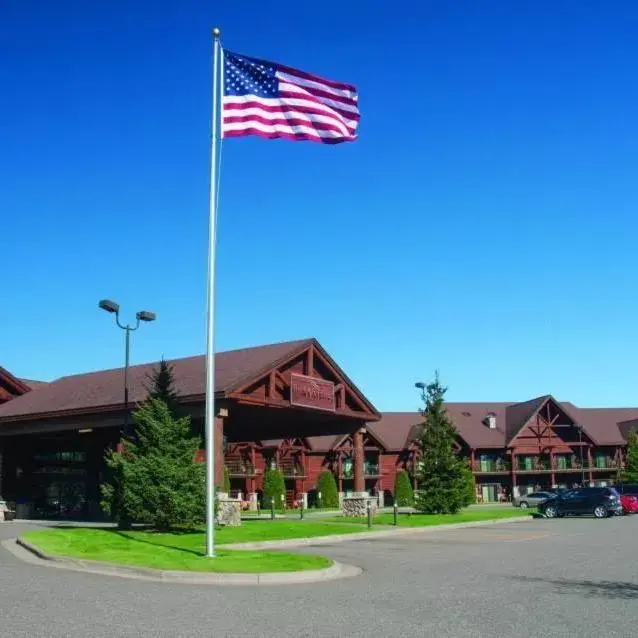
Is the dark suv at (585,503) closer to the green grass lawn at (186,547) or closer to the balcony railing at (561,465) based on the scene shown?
the green grass lawn at (186,547)

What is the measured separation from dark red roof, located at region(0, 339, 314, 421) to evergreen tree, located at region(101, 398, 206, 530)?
12.7 ft

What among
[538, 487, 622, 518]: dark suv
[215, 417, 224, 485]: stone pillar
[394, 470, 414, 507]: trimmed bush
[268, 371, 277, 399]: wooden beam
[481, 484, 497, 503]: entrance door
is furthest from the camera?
[481, 484, 497, 503]: entrance door

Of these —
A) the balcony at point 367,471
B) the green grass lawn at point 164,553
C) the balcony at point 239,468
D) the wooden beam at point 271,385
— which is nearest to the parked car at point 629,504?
the wooden beam at point 271,385

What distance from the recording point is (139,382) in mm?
35688

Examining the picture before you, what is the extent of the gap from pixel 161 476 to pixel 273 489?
31883 millimetres

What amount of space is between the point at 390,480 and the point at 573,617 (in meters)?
61.3

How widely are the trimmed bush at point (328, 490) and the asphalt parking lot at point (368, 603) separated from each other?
42089 mm

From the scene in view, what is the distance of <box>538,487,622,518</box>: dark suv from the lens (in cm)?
3991

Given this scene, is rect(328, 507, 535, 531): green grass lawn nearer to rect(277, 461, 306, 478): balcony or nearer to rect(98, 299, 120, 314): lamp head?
rect(98, 299, 120, 314): lamp head

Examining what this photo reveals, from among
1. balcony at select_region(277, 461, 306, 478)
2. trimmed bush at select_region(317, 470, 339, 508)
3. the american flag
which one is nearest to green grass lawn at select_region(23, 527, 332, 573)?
the american flag

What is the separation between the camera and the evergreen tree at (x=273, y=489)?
179ft

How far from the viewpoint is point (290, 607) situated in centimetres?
1083

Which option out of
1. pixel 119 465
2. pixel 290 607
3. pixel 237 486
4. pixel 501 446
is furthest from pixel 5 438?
pixel 501 446

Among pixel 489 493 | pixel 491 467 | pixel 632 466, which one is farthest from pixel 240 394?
pixel 489 493
